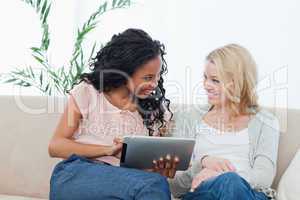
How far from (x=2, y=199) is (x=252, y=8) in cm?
163

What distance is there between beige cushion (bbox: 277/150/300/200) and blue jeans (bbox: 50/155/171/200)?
0.46 metres

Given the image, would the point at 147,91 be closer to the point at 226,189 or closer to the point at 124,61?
the point at 124,61

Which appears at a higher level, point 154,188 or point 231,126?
point 231,126

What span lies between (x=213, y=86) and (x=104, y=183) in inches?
25.1

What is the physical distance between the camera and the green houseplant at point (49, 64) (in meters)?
2.69

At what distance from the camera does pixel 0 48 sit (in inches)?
116

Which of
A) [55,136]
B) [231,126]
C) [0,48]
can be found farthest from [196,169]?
[0,48]

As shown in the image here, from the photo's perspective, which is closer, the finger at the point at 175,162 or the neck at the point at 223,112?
the finger at the point at 175,162

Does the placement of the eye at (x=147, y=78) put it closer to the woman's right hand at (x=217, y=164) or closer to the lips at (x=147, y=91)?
the lips at (x=147, y=91)

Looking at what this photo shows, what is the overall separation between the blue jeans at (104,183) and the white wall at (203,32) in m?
0.98

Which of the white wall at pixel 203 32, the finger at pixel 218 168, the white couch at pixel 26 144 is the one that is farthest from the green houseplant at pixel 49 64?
the finger at pixel 218 168

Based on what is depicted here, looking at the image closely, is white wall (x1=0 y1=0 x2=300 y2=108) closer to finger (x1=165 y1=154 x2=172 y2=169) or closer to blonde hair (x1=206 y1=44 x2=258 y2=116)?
blonde hair (x1=206 y1=44 x2=258 y2=116)

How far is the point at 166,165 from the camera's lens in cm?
172

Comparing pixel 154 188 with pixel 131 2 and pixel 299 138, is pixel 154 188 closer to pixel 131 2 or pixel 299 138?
pixel 299 138
